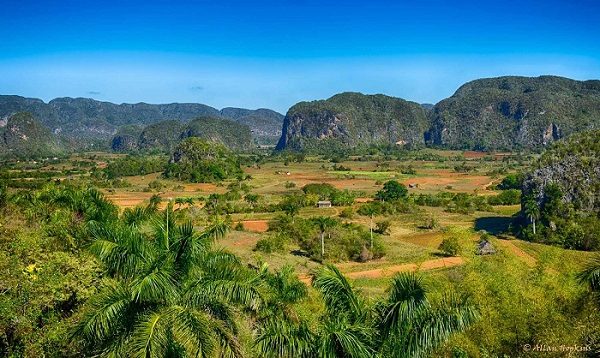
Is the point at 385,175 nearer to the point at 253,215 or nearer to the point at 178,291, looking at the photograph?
the point at 253,215

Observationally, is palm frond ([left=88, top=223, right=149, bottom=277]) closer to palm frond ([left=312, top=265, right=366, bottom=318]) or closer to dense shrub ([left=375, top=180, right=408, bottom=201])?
palm frond ([left=312, top=265, right=366, bottom=318])

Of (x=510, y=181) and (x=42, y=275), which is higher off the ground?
(x=42, y=275)

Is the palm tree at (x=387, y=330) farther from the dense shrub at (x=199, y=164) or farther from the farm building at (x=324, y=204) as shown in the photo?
the dense shrub at (x=199, y=164)

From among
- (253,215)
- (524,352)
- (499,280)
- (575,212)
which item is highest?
(499,280)

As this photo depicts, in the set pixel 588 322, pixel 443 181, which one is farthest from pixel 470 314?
pixel 443 181

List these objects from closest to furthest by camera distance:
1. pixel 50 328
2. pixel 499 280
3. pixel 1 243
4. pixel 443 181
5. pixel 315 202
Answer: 1. pixel 50 328
2. pixel 499 280
3. pixel 1 243
4. pixel 315 202
5. pixel 443 181

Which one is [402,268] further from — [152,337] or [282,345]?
[152,337]

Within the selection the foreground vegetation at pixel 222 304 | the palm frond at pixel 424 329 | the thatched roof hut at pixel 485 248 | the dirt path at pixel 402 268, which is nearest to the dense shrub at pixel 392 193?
the thatched roof hut at pixel 485 248
